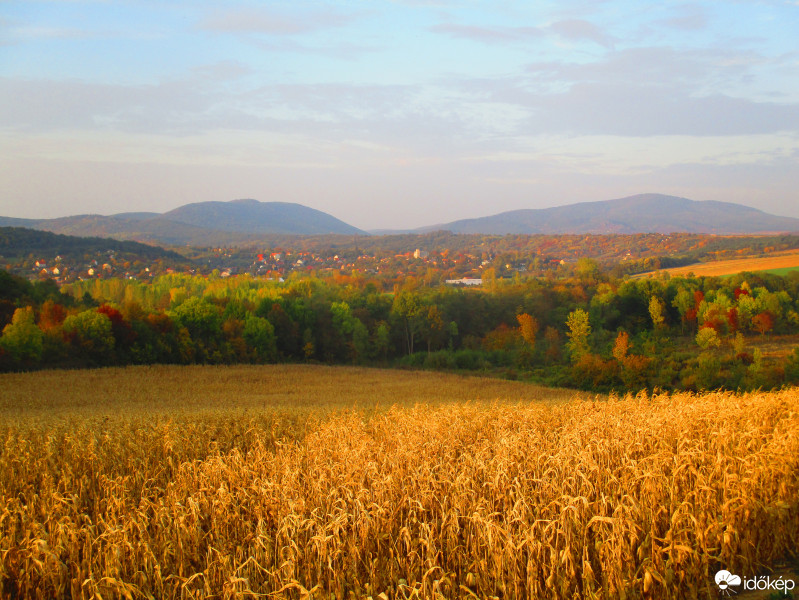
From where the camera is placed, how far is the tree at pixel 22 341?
105 ft

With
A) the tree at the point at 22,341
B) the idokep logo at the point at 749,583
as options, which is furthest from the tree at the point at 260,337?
the idokep logo at the point at 749,583

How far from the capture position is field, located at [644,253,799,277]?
81.8 m

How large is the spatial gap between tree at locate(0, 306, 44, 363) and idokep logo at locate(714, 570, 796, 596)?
3785cm

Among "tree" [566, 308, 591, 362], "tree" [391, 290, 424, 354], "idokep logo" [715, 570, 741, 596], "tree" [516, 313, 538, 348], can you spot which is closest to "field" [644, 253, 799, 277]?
"tree" [516, 313, 538, 348]

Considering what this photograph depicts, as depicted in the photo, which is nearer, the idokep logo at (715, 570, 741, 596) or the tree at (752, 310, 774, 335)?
the idokep logo at (715, 570, 741, 596)

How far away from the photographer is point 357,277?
294 ft

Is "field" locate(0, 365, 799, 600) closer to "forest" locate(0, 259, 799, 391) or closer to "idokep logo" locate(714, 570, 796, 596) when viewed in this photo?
"idokep logo" locate(714, 570, 796, 596)

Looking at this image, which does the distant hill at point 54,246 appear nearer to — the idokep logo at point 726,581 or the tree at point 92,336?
the tree at point 92,336

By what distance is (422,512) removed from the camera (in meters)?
4.79

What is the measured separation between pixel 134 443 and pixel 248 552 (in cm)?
507

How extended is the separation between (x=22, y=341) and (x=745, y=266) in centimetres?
9738

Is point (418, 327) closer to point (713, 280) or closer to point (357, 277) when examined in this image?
point (357, 277)

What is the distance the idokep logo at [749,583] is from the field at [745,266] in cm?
8777

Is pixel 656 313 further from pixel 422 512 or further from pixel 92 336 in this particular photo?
pixel 422 512
